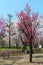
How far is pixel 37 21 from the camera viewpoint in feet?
70.7

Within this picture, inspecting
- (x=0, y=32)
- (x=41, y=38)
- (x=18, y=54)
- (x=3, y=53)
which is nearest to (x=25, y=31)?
(x=0, y=32)

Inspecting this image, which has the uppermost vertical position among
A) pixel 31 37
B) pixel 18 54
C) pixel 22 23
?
pixel 22 23

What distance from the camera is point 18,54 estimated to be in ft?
111

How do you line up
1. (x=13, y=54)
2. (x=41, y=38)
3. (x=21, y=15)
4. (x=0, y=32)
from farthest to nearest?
(x=41, y=38) < (x=13, y=54) < (x=0, y=32) < (x=21, y=15)

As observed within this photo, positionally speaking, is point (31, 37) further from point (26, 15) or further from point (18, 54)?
point (18, 54)

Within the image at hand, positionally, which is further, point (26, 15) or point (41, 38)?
point (41, 38)

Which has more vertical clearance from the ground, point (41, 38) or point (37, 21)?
point (37, 21)

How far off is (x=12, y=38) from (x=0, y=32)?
1363 inches

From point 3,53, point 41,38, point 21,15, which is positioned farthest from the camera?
point 41,38

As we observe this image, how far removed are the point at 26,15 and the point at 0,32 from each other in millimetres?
7022

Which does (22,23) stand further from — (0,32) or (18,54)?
(18,54)

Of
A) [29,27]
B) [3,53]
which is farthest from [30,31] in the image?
[3,53]

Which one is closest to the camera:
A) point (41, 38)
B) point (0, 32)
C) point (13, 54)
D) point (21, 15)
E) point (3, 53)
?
point (21, 15)

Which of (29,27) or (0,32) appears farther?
(0,32)
